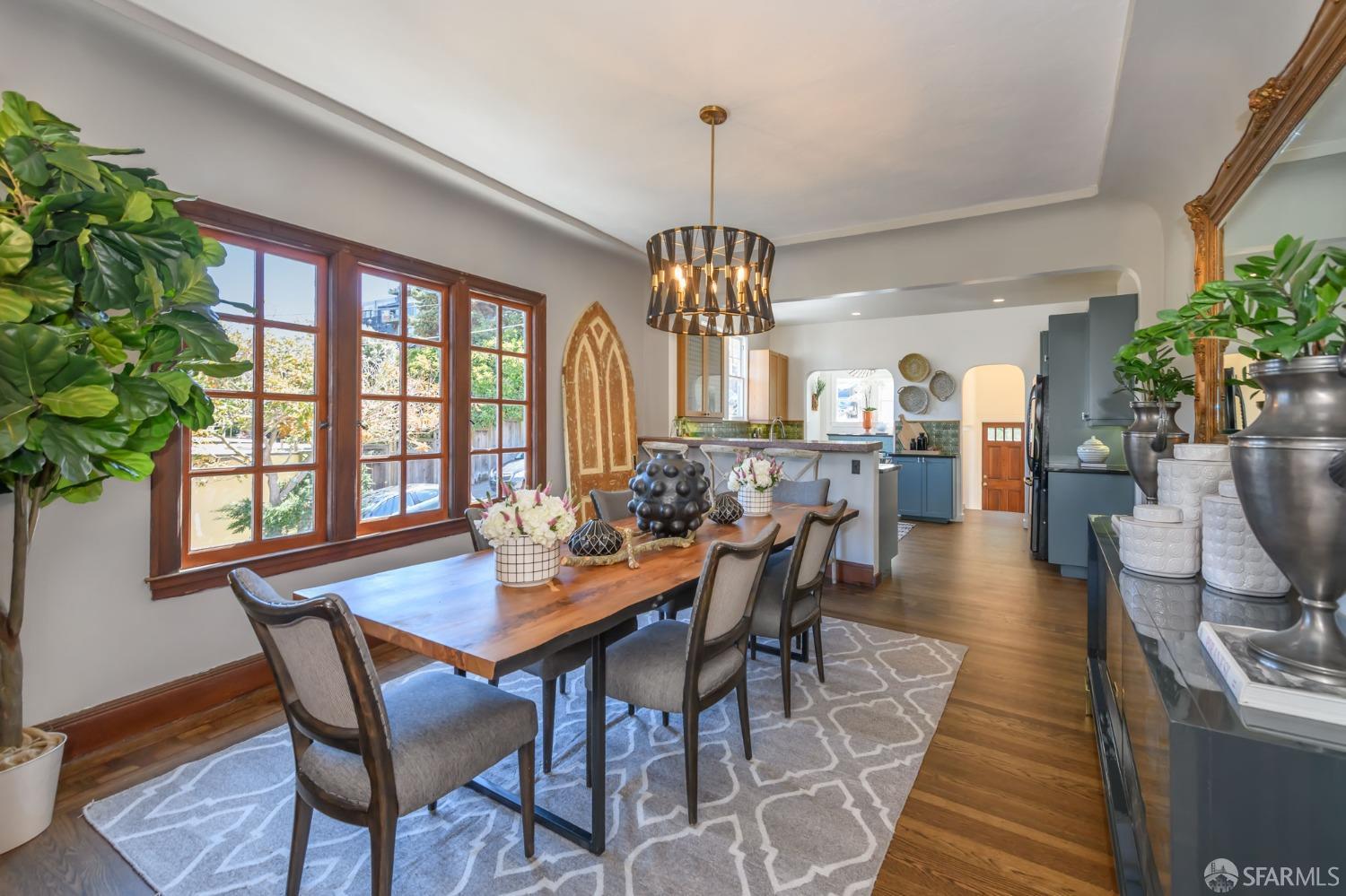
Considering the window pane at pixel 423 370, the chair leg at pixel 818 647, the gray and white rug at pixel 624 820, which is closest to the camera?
the gray and white rug at pixel 624 820

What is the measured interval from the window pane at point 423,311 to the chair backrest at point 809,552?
8.31 ft

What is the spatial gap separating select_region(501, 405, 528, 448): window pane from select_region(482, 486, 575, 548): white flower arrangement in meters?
2.33

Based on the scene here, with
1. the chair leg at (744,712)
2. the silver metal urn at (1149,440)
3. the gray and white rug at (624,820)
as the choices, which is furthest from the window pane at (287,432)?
the silver metal urn at (1149,440)

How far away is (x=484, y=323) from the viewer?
3900 mm

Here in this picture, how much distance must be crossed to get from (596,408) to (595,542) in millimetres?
2710

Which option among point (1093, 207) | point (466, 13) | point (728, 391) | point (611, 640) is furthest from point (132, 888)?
point (728, 391)

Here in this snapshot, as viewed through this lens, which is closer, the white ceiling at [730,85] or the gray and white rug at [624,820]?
the gray and white rug at [624,820]

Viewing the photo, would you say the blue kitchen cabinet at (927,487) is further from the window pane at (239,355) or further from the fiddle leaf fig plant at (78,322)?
the fiddle leaf fig plant at (78,322)

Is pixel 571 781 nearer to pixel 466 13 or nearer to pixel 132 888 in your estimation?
pixel 132 888

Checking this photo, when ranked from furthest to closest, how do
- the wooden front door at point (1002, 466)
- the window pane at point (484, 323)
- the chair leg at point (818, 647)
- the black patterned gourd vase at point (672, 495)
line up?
the wooden front door at point (1002, 466), the window pane at point (484, 323), the chair leg at point (818, 647), the black patterned gourd vase at point (672, 495)

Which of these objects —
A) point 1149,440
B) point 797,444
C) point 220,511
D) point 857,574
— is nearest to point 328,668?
point 220,511

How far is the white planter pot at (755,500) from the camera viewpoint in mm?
3293

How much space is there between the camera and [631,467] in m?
5.09

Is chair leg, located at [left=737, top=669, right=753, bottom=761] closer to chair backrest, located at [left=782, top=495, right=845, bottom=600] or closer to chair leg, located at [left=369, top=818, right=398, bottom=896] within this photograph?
chair backrest, located at [left=782, top=495, right=845, bottom=600]
